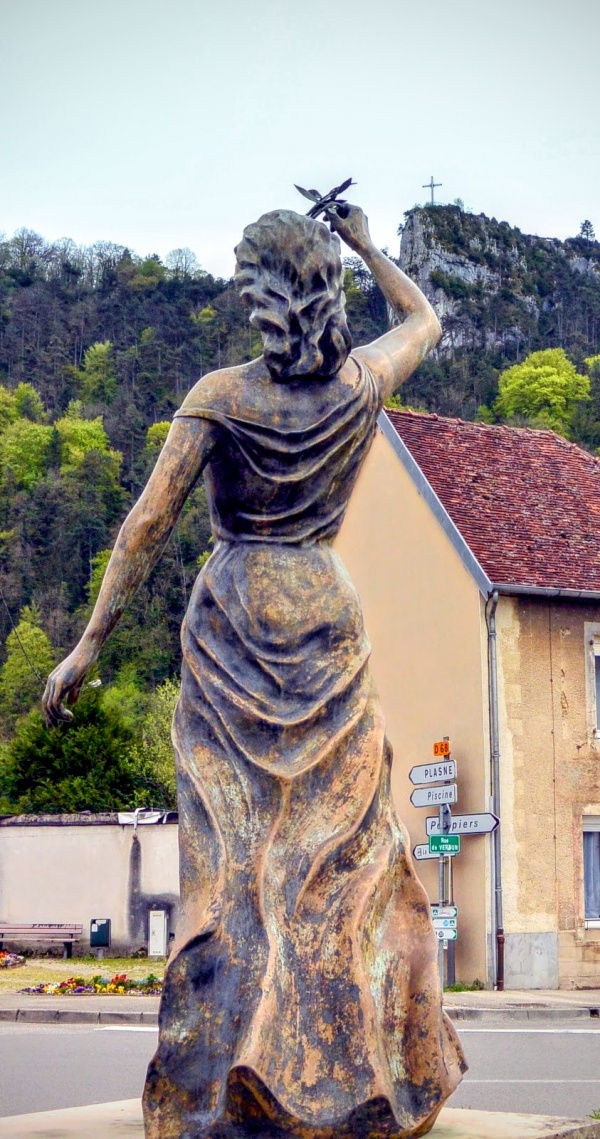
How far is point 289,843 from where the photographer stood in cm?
481

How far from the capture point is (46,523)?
106 m

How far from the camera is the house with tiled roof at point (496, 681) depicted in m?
24.9

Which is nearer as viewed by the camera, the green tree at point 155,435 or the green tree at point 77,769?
the green tree at point 77,769

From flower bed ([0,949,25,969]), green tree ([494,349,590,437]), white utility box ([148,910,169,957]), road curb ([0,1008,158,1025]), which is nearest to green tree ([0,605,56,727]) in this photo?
green tree ([494,349,590,437])

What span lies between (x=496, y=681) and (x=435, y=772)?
612cm

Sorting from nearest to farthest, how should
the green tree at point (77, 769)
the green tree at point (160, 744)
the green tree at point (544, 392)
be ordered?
the green tree at point (77, 769) → the green tree at point (160, 744) → the green tree at point (544, 392)

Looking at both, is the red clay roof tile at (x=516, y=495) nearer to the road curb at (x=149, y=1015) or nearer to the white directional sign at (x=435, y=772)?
the white directional sign at (x=435, y=772)

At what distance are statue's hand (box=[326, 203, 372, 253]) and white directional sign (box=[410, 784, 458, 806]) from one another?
13.7 meters

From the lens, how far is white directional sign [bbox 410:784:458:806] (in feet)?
62.5

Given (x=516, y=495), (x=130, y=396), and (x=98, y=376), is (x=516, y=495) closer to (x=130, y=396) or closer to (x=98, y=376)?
(x=130, y=396)

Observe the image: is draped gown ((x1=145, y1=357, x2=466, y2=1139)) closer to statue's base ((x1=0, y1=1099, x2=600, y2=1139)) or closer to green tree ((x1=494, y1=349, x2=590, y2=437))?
statue's base ((x1=0, y1=1099, x2=600, y2=1139))

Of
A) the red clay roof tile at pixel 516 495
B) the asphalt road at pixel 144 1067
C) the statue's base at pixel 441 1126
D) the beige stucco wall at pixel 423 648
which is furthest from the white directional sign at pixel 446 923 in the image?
the statue's base at pixel 441 1126

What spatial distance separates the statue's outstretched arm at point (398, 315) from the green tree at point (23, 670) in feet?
265

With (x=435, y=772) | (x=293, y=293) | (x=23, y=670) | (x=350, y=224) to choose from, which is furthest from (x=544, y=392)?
(x=293, y=293)
